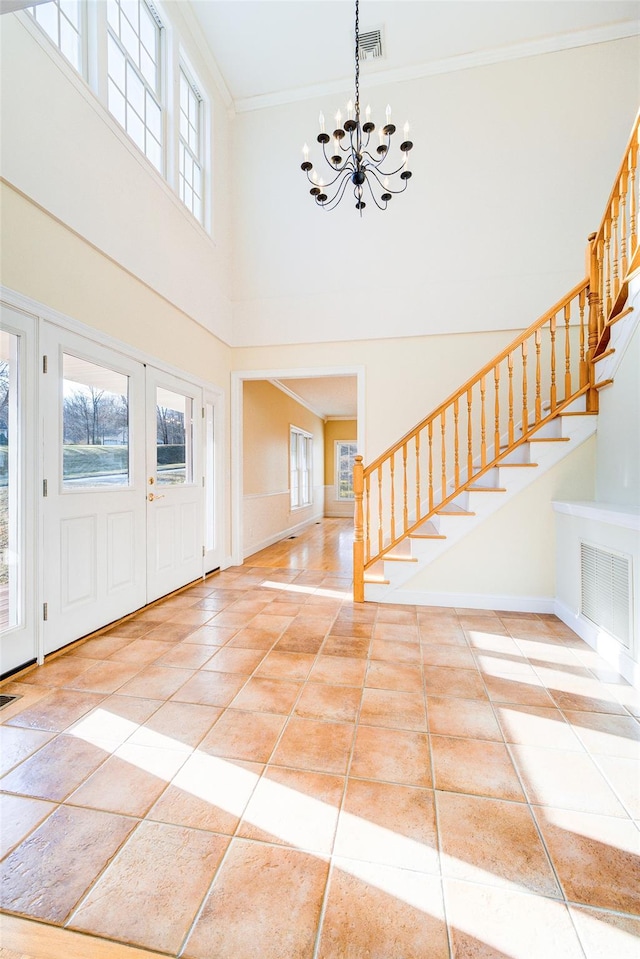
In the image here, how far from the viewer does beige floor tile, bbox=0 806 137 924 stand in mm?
1147

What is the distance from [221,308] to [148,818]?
15.3 ft

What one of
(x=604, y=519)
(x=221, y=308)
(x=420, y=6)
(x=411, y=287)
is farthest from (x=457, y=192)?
(x=604, y=519)

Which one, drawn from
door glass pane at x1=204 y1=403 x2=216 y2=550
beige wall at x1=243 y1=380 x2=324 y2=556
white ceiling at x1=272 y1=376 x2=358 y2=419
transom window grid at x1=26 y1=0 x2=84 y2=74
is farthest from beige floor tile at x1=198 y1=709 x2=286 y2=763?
white ceiling at x1=272 y1=376 x2=358 y2=419

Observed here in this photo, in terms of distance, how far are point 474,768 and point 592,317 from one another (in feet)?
11.6

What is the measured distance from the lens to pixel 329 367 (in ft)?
16.0

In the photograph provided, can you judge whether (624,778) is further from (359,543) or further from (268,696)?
(359,543)

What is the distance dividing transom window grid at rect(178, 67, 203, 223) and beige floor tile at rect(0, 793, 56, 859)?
476 cm

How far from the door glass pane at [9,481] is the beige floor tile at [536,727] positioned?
8.89 feet

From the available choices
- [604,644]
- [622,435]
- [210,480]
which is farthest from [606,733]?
[210,480]

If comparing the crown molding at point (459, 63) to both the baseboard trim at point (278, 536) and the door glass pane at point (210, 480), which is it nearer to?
the door glass pane at point (210, 480)

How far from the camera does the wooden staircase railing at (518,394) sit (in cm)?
326

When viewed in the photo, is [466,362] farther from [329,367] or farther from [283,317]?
[283,317]

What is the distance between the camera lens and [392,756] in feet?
5.71

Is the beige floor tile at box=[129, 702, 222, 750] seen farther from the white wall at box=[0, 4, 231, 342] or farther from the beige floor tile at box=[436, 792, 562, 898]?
the white wall at box=[0, 4, 231, 342]
